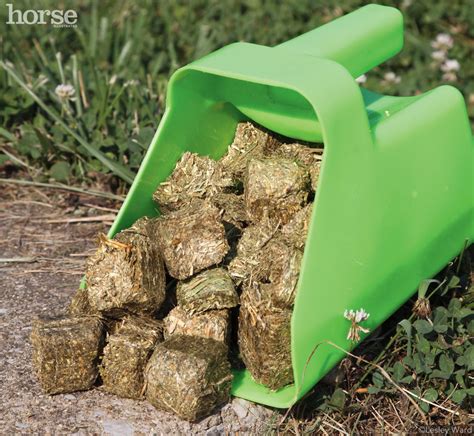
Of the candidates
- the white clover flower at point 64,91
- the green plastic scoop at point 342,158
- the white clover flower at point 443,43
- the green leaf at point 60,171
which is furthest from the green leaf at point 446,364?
the white clover flower at point 443,43

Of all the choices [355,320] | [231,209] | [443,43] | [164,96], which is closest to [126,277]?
[231,209]

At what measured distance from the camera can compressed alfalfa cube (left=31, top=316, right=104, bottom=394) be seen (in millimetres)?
2012

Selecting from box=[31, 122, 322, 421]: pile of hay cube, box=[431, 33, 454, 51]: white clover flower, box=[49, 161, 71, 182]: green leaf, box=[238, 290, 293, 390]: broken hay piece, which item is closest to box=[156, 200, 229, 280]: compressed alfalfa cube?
box=[31, 122, 322, 421]: pile of hay cube

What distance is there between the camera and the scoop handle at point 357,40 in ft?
7.26

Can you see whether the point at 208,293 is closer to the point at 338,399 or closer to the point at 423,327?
the point at 338,399

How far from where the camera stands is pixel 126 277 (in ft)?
6.69

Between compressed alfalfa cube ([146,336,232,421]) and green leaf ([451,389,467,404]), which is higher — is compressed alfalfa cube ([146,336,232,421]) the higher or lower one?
the higher one

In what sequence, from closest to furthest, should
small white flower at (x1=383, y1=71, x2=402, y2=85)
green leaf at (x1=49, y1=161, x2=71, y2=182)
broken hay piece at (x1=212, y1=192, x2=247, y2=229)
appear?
broken hay piece at (x1=212, y1=192, x2=247, y2=229) → green leaf at (x1=49, y1=161, x2=71, y2=182) → small white flower at (x1=383, y1=71, x2=402, y2=85)

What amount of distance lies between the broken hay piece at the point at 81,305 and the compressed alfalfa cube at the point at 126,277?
0.08m

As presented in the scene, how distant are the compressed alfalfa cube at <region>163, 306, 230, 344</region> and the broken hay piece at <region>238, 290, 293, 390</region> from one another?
0.13 feet

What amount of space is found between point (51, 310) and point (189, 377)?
0.55m

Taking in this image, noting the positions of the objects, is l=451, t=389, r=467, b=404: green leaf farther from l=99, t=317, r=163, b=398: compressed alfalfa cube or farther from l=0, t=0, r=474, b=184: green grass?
l=0, t=0, r=474, b=184: green grass

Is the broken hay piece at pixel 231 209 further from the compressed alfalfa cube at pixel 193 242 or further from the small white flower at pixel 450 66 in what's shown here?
the small white flower at pixel 450 66

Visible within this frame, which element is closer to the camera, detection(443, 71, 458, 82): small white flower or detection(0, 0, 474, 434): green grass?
detection(0, 0, 474, 434): green grass
